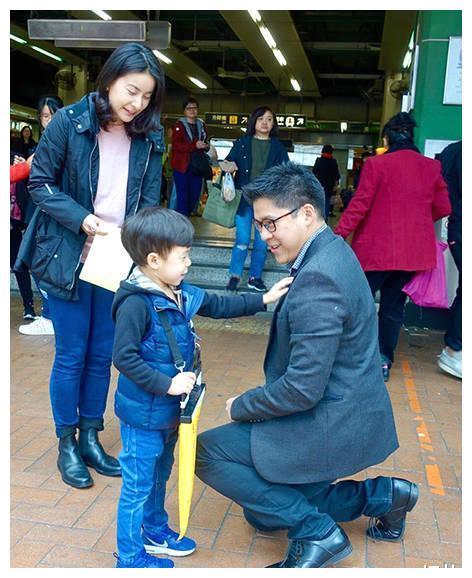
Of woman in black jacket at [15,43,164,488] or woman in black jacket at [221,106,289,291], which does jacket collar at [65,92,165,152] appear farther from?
woman in black jacket at [221,106,289,291]

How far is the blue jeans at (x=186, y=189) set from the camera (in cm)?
784

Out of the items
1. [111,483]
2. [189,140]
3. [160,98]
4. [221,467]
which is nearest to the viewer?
[221,467]

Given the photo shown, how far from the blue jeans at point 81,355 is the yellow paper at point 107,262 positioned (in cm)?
22

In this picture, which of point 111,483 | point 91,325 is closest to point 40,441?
point 111,483

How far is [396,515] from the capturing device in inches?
98.7

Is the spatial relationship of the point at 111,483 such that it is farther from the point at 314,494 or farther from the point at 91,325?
the point at 314,494

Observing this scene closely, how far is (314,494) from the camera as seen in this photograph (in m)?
2.45

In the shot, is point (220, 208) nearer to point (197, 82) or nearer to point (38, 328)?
point (38, 328)

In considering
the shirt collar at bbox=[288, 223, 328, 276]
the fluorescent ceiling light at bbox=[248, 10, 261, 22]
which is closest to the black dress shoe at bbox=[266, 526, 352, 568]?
the shirt collar at bbox=[288, 223, 328, 276]

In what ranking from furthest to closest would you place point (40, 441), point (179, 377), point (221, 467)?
point (40, 441) < point (221, 467) < point (179, 377)

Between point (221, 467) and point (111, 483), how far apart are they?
856mm

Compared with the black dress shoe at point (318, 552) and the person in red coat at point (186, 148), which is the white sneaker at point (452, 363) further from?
the person in red coat at point (186, 148)

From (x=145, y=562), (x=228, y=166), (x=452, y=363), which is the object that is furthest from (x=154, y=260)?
(x=228, y=166)

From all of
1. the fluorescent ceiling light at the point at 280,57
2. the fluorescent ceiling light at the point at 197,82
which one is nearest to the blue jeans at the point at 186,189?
the fluorescent ceiling light at the point at 280,57
